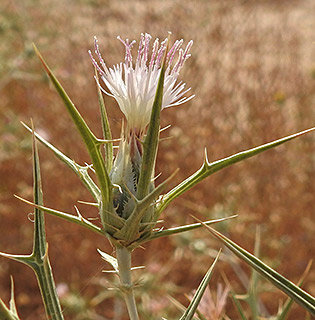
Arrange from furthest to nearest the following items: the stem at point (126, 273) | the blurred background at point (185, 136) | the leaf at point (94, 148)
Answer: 1. the blurred background at point (185, 136)
2. the stem at point (126, 273)
3. the leaf at point (94, 148)

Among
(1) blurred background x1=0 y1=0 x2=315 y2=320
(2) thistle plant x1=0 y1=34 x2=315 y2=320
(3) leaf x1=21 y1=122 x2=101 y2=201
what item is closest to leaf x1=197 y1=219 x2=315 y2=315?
(2) thistle plant x1=0 y1=34 x2=315 y2=320

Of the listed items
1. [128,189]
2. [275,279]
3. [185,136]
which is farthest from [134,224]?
[185,136]

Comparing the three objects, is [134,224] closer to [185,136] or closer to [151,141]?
[151,141]

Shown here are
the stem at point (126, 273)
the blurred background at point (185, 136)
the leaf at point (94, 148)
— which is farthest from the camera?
the blurred background at point (185, 136)

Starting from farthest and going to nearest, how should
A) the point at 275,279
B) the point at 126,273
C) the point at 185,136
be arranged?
the point at 185,136
the point at 126,273
the point at 275,279

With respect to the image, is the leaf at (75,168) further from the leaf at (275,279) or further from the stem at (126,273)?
the leaf at (275,279)

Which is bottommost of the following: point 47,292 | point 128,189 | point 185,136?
point 185,136

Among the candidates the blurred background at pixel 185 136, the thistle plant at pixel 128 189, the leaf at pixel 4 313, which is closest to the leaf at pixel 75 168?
the thistle plant at pixel 128 189

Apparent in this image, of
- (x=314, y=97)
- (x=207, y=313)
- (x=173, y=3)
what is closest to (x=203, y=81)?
(x=173, y=3)

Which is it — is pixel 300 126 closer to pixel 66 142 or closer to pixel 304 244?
pixel 304 244
